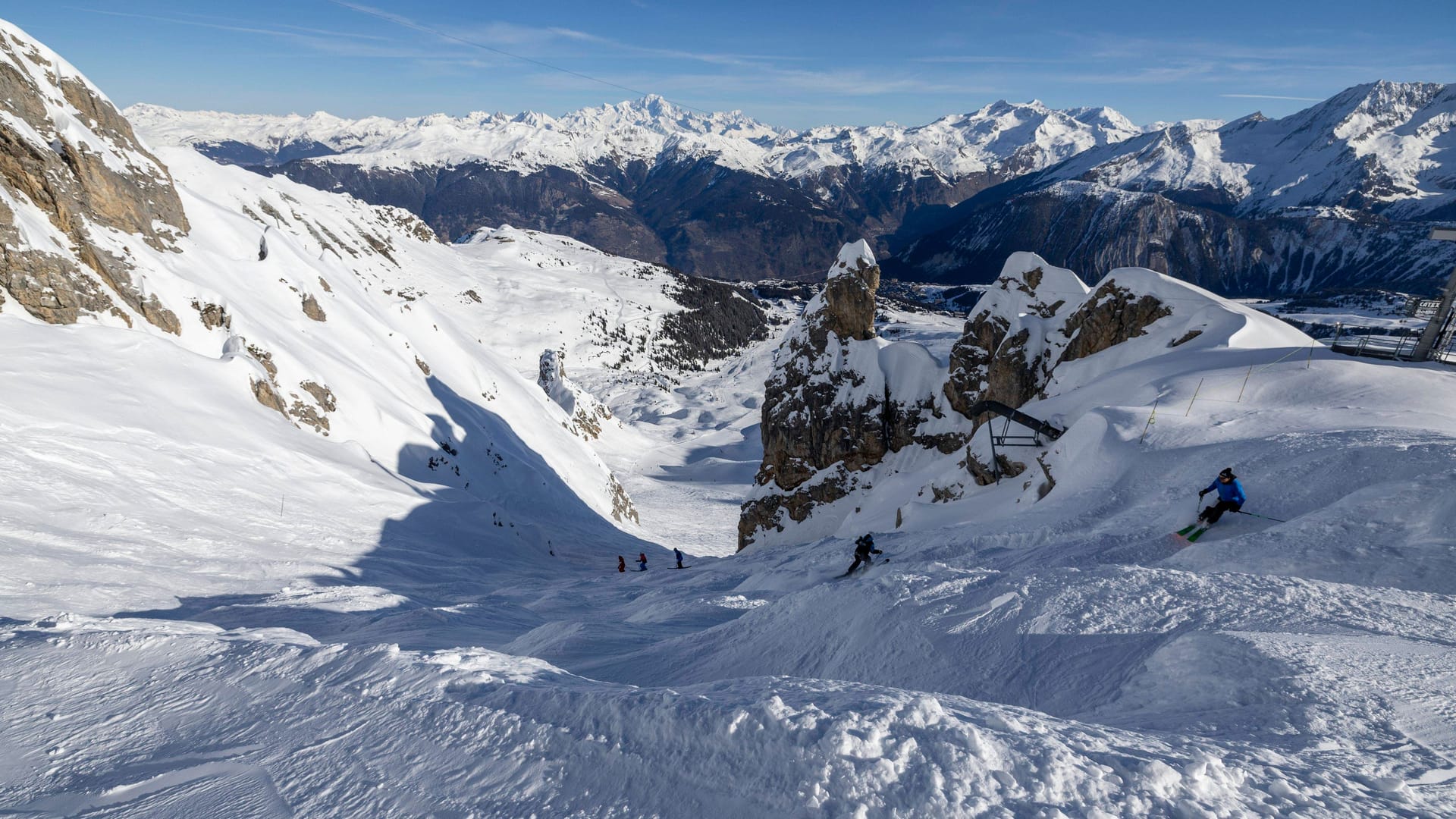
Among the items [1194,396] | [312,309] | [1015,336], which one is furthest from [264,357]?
[1015,336]

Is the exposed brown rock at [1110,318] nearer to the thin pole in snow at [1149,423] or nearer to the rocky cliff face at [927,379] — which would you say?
the rocky cliff face at [927,379]

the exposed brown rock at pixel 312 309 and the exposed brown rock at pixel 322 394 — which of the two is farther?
the exposed brown rock at pixel 312 309

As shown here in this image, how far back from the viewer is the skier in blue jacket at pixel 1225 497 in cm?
1299

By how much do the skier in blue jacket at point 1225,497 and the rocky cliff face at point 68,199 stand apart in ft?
135

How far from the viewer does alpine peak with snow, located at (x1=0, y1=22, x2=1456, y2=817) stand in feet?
20.4

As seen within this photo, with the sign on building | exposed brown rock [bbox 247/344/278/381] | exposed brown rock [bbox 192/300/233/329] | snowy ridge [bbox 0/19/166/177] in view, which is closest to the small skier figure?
the sign on building

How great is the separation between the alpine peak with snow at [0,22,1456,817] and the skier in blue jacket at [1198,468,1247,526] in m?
0.11

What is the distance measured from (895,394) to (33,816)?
49.7 metres

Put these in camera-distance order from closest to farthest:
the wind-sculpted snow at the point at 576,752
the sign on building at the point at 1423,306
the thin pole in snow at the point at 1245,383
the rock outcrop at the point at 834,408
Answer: the wind-sculpted snow at the point at 576,752
the thin pole in snow at the point at 1245,383
the sign on building at the point at 1423,306
the rock outcrop at the point at 834,408

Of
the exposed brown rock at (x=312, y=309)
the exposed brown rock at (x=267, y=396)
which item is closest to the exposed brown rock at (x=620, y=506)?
the exposed brown rock at (x=312, y=309)

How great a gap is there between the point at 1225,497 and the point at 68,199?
48278mm

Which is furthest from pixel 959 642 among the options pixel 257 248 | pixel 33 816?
pixel 257 248

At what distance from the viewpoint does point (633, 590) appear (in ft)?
80.0

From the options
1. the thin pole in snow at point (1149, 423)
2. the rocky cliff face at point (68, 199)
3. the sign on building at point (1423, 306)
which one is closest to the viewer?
the thin pole in snow at point (1149, 423)
